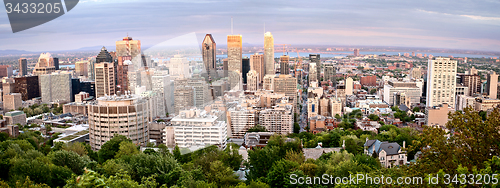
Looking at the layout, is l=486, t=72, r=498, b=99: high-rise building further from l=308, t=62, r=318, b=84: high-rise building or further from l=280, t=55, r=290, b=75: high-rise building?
l=280, t=55, r=290, b=75: high-rise building

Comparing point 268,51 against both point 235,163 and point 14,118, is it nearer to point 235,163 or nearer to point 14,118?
point 14,118

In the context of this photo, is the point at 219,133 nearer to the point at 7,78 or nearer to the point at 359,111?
the point at 359,111

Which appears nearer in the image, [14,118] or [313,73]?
[14,118]

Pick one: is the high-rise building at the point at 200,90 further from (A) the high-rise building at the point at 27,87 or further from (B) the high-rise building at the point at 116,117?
(A) the high-rise building at the point at 27,87

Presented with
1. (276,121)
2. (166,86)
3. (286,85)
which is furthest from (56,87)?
(166,86)

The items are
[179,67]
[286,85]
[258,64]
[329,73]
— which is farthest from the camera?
[329,73]

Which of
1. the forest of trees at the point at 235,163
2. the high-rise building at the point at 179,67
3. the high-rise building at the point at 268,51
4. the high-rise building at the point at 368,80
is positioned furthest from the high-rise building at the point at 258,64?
the high-rise building at the point at 179,67

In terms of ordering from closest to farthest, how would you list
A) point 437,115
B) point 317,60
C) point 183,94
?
point 183,94
point 437,115
point 317,60
